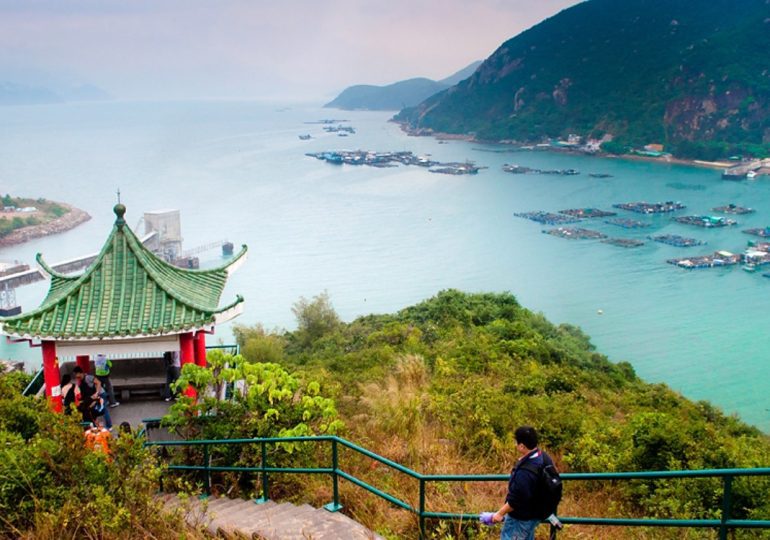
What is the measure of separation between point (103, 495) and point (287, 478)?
1.76 m

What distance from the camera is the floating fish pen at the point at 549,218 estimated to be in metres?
58.2

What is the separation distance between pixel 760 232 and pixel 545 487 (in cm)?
5620

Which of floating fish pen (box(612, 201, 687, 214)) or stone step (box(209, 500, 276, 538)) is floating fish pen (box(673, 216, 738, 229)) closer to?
floating fish pen (box(612, 201, 687, 214))

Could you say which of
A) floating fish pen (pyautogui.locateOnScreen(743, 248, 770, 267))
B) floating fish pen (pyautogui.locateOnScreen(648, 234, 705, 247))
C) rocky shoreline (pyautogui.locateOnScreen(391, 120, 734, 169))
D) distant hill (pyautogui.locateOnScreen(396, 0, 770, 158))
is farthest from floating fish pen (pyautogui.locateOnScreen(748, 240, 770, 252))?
distant hill (pyautogui.locateOnScreen(396, 0, 770, 158))

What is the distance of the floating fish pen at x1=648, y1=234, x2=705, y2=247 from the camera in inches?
1993

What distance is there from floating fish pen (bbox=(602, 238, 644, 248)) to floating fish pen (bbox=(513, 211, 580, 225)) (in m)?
6.42

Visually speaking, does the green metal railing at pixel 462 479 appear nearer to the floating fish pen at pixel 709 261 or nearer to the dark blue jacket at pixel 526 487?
the dark blue jacket at pixel 526 487

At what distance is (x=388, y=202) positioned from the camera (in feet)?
213

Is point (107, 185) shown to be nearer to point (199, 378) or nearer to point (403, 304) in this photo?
point (403, 304)

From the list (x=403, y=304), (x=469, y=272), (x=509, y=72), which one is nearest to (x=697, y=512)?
(x=403, y=304)

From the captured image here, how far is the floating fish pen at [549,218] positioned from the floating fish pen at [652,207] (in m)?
5.30

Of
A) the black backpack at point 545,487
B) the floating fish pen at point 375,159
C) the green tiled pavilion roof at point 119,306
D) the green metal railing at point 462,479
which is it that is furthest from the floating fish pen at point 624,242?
the black backpack at point 545,487

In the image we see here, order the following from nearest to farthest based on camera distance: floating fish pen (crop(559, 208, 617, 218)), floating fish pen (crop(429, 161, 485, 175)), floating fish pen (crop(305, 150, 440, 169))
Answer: floating fish pen (crop(559, 208, 617, 218))
floating fish pen (crop(429, 161, 485, 175))
floating fish pen (crop(305, 150, 440, 169))

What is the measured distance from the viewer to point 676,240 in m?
51.3
